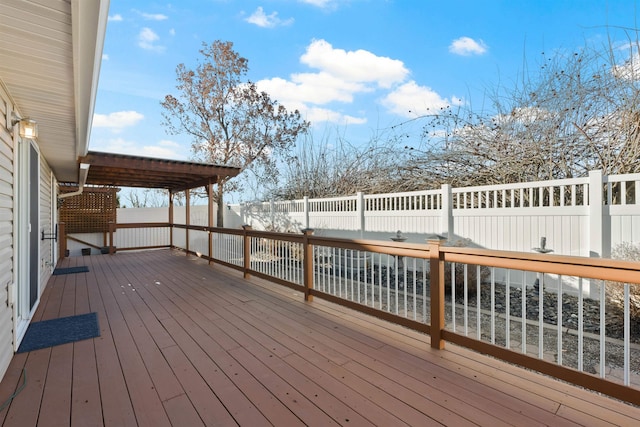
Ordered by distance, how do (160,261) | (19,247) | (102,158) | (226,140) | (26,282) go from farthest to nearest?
(226,140) → (160,261) → (102,158) → (26,282) → (19,247)

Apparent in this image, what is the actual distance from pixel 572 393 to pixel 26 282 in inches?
195

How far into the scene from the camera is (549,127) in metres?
6.54

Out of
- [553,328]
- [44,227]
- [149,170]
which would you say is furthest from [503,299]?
[44,227]

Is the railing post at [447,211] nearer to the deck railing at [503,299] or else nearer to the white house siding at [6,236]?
the deck railing at [503,299]

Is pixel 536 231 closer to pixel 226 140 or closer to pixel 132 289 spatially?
pixel 132 289

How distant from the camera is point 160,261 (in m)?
7.65

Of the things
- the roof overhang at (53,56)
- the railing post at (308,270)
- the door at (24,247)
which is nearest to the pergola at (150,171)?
the door at (24,247)

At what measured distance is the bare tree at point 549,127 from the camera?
222 inches

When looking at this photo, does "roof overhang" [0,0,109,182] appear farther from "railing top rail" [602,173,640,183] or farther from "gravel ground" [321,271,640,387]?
"railing top rail" [602,173,640,183]

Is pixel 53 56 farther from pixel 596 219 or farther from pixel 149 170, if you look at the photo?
pixel 596 219

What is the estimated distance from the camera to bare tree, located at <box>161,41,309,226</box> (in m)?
12.8

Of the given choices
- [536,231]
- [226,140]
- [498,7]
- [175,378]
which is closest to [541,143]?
[536,231]

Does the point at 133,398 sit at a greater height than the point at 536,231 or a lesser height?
lesser

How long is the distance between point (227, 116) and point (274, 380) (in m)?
12.5
